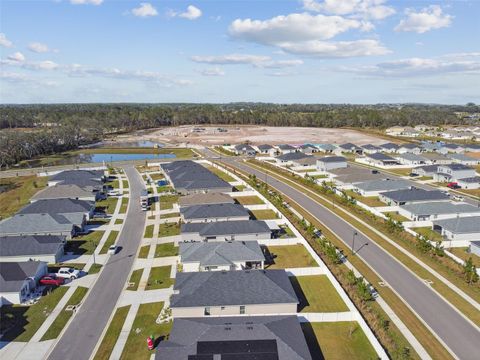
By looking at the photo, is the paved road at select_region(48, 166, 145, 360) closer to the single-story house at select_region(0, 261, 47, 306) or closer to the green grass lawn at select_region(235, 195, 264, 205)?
the single-story house at select_region(0, 261, 47, 306)

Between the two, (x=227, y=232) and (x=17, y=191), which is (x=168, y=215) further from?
(x=17, y=191)

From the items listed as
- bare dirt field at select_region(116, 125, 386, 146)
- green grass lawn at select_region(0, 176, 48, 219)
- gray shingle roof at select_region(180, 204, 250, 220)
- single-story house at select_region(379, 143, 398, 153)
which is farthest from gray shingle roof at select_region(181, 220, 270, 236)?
bare dirt field at select_region(116, 125, 386, 146)

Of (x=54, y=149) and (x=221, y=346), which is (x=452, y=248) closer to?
(x=221, y=346)

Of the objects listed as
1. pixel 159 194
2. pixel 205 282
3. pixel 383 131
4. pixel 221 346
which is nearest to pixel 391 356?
pixel 221 346

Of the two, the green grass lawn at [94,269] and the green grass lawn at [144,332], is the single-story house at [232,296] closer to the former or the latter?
the green grass lawn at [144,332]

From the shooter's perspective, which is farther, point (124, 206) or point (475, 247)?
point (124, 206)

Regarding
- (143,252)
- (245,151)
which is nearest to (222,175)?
(245,151)
